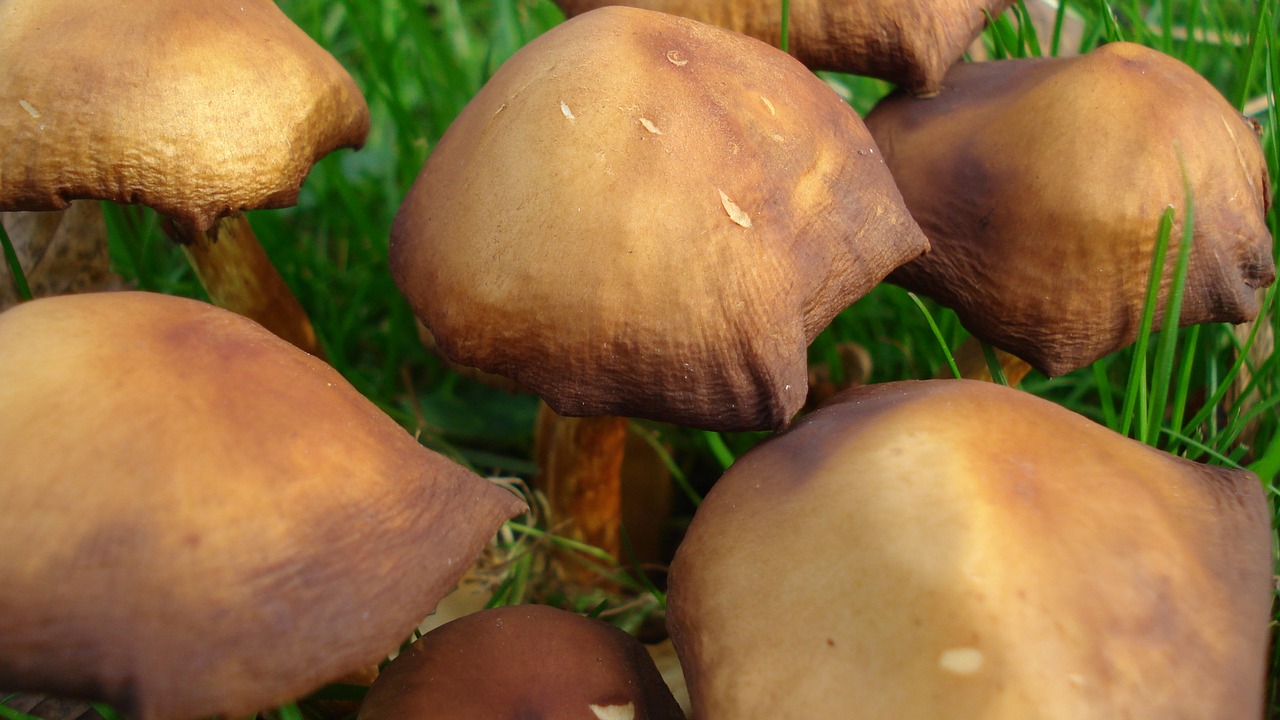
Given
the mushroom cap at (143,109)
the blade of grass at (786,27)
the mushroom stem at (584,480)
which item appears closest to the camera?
the mushroom cap at (143,109)

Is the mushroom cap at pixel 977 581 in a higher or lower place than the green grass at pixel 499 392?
higher

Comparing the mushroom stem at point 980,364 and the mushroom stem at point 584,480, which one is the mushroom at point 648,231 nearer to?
the mushroom stem at point 980,364

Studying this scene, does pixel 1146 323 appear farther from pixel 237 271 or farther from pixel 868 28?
pixel 237 271

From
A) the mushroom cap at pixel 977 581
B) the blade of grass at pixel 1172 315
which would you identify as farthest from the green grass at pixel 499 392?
the mushroom cap at pixel 977 581

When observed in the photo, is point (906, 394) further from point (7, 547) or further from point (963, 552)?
point (7, 547)

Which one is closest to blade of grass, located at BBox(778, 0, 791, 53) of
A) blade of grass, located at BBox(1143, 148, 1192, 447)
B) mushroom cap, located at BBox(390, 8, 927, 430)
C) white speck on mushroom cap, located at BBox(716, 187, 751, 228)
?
mushroom cap, located at BBox(390, 8, 927, 430)

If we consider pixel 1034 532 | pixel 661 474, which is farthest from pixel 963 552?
pixel 661 474

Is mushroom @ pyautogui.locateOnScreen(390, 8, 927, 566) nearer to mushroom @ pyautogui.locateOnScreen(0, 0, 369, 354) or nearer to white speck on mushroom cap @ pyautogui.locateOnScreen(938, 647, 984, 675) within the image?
mushroom @ pyautogui.locateOnScreen(0, 0, 369, 354)
